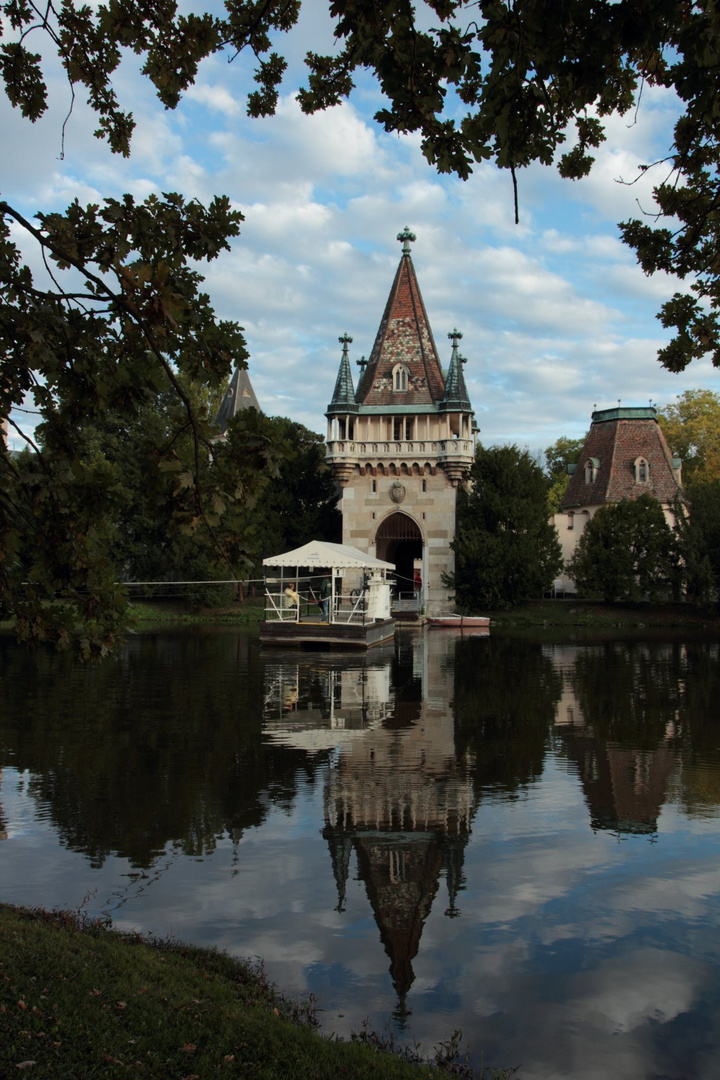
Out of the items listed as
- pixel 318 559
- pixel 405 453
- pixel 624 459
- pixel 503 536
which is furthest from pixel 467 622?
pixel 624 459

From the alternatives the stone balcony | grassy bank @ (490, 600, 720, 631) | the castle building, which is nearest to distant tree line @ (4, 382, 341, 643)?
grassy bank @ (490, 600, 720, 631)

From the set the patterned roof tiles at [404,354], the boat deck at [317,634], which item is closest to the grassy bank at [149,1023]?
the boat deck at [317,634]

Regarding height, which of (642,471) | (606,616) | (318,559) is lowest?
(606,616)

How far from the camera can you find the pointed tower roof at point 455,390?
46844mm

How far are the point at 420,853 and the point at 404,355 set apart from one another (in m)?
43.1

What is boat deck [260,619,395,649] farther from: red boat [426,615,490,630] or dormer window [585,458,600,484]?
dormer window [585,458,600,484]

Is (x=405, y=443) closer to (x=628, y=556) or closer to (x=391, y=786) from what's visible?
(x=628, y=556)

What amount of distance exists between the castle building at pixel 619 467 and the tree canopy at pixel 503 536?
8211 mm

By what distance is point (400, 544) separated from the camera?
179 ft

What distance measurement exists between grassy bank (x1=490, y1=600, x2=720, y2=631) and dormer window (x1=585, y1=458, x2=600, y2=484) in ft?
39.6

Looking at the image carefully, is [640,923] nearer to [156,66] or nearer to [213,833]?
[213,833]

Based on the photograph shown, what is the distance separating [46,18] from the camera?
6.18 m

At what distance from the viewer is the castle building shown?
2114 inches

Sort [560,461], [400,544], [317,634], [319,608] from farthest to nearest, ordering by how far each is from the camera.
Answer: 1. [560,461]
2. [400,544]
3. [319,608]
4. [317,634]
